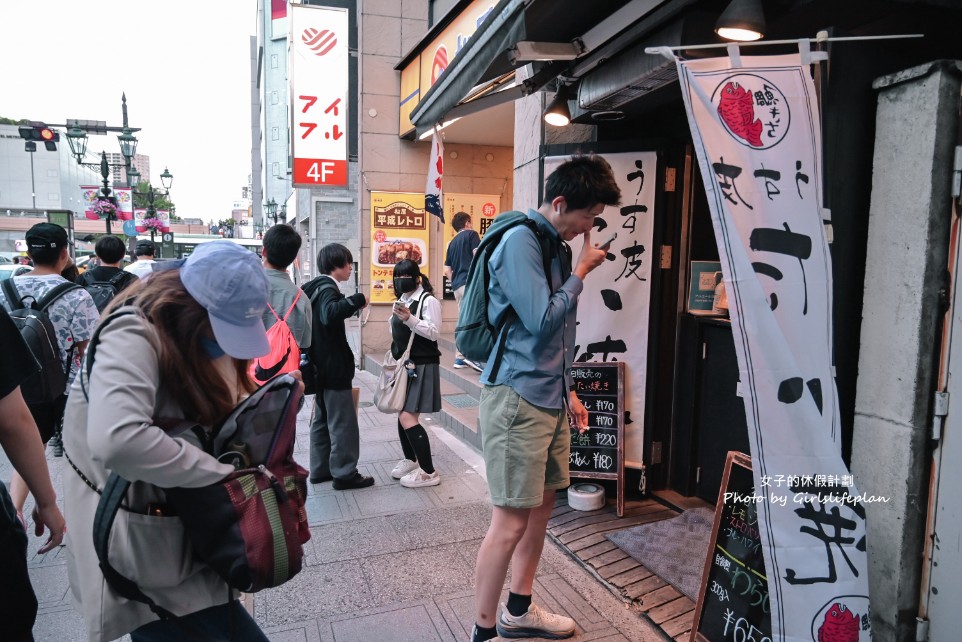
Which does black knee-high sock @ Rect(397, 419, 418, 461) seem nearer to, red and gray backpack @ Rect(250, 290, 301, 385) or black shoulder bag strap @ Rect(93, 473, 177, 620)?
red and gray backpack @ Rect(250, 290, 301, 385)

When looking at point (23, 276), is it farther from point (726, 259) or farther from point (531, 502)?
point (726, 259)

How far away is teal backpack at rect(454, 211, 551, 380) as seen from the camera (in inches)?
103

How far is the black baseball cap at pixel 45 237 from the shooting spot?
418cm

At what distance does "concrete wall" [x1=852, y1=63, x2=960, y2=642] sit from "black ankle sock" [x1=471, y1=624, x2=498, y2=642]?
5.41ft

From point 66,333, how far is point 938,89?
507 cm

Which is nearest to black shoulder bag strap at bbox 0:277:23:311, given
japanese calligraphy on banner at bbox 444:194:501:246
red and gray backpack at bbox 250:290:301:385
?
red and gray backpack at bbox 250:290:301:385

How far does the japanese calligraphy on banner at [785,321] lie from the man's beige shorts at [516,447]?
2.76 feet

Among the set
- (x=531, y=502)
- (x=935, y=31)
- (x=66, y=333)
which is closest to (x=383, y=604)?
(x=531, y=502)

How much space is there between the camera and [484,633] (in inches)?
106

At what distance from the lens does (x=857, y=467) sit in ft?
8.66

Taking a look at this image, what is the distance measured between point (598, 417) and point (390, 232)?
260 inches

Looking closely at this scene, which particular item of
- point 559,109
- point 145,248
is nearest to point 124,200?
point 145,248

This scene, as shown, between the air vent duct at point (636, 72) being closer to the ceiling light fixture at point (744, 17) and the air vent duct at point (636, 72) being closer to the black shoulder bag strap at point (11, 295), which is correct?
the ceiling light fixture at point (744, 17)

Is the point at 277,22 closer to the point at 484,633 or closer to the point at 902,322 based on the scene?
the point at 484,633
